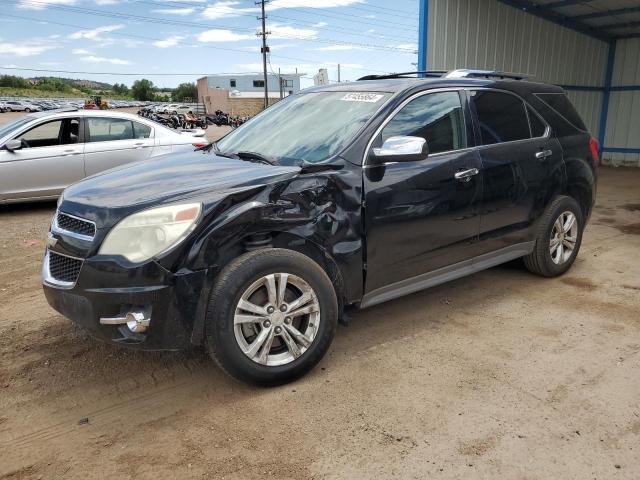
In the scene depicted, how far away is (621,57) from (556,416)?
15394mm

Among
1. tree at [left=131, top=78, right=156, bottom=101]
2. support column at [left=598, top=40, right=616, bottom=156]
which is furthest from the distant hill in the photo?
support column at [left=598, top=40, right=616, bottom=156]

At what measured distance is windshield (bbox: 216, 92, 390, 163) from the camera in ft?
11.4

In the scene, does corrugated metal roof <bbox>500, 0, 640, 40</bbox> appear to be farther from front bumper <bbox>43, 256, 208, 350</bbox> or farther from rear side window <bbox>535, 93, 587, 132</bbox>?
front bumper <bbox>43, 256, 208, 350</bbox>

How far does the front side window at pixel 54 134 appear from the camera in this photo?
790 centimetres

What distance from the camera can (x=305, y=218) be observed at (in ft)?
10.2

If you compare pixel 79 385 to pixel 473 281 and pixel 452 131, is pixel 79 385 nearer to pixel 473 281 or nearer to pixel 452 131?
pixel 452 131

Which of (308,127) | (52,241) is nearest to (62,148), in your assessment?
(52,241)

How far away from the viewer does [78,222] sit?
2.98 m

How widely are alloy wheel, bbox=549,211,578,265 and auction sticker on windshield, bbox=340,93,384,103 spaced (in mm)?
2116

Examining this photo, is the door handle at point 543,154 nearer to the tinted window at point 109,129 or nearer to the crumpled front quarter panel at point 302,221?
the crumpled front quarter panel at point 302,221

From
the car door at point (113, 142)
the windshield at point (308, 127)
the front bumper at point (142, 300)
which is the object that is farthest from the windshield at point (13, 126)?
the front bumper at point (142, 300)

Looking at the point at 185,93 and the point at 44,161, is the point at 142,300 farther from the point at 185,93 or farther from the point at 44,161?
the point at 185,93

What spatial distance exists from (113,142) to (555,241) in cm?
648

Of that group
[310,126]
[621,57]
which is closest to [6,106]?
[621,57]
